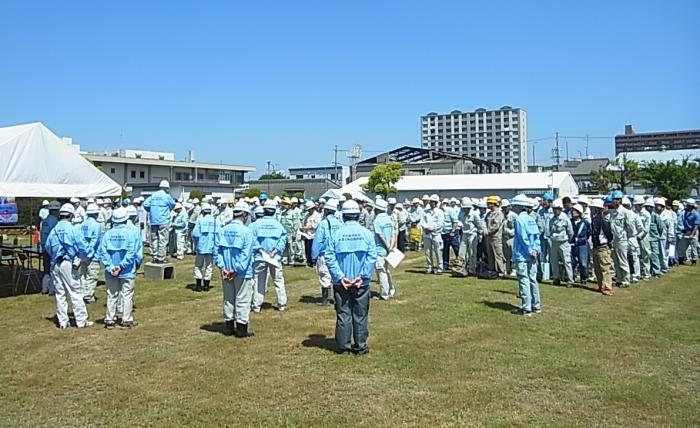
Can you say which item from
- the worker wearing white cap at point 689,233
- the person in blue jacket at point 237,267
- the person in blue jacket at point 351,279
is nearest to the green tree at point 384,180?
the worker wearing white cap at point 689,233

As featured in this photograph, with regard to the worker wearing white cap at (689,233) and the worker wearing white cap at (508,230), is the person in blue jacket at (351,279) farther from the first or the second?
the worker wearing white cap at (689,233)

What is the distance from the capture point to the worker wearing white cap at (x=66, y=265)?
9.31 meters

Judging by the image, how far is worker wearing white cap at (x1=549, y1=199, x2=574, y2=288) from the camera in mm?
13539

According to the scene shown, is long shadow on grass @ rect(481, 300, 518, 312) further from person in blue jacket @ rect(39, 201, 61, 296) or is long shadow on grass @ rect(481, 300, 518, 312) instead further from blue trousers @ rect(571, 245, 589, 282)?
person in blue jacket @ rect(39, 201, 61, 296)

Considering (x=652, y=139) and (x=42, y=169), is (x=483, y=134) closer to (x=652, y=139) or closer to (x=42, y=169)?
(x=652, y=139)

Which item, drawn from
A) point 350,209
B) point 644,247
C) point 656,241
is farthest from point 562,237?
point 350,209

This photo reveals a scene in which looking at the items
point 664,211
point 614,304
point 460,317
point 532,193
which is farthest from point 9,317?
point 532,193

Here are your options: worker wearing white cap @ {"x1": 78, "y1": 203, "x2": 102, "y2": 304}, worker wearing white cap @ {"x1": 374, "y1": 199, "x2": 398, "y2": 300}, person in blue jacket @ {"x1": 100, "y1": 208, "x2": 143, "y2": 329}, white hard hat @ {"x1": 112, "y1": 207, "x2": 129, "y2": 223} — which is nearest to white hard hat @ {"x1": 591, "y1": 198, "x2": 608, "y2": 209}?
worker wearing white cap @ {"x1": 374, "y1": 199, "x2": 398, "y2": 300}

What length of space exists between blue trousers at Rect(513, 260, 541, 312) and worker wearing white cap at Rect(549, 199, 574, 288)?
3.43 meters

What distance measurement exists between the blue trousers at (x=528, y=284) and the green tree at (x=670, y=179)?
38.8 m

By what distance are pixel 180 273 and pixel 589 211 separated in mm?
10879

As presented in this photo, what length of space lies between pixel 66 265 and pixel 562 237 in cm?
1030

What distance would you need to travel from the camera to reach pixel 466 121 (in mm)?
119062

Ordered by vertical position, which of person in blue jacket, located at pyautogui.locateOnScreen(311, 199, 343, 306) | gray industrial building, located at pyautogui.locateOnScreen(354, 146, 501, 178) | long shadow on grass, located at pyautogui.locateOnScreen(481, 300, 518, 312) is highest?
gray industrial building, located at pyautogui.locateOnScreen(354, 146, 501, 178)
